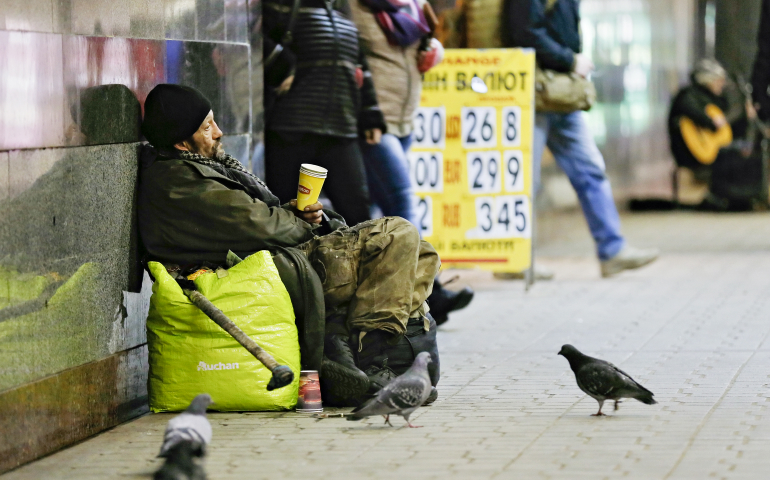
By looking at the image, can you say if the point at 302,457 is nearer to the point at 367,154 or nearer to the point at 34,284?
the point at 34,284

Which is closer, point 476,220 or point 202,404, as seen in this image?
point 202,404

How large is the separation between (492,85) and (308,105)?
2208 millimetres

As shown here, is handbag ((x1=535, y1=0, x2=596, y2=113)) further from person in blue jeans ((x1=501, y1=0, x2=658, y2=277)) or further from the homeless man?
the homeless man

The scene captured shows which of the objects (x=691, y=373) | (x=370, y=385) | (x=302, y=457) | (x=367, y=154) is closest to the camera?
(x=302, y=457)

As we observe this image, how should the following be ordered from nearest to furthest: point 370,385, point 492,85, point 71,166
→ point 71,166, point 370,385, point 492,85

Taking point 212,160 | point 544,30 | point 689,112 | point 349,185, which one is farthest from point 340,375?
point 689,112

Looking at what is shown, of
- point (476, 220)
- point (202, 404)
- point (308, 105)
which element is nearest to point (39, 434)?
point (202, 404)

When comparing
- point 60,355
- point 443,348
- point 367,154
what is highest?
point 367,154

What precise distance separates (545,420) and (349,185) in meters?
2.45

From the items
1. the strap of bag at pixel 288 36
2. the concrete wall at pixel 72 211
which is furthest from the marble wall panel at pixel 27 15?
the strap of bag at pixel 288 36

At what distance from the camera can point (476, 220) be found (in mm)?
9133

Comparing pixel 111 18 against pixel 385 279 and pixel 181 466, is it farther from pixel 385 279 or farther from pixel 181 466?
pixel 181 466

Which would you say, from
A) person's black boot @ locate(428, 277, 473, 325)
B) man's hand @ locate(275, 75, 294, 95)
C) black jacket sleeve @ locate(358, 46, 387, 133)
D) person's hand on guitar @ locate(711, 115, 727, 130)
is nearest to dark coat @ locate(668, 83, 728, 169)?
person's hand on guitar @ locate(711, 115, 727, 130)

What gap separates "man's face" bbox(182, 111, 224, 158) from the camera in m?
5.59
